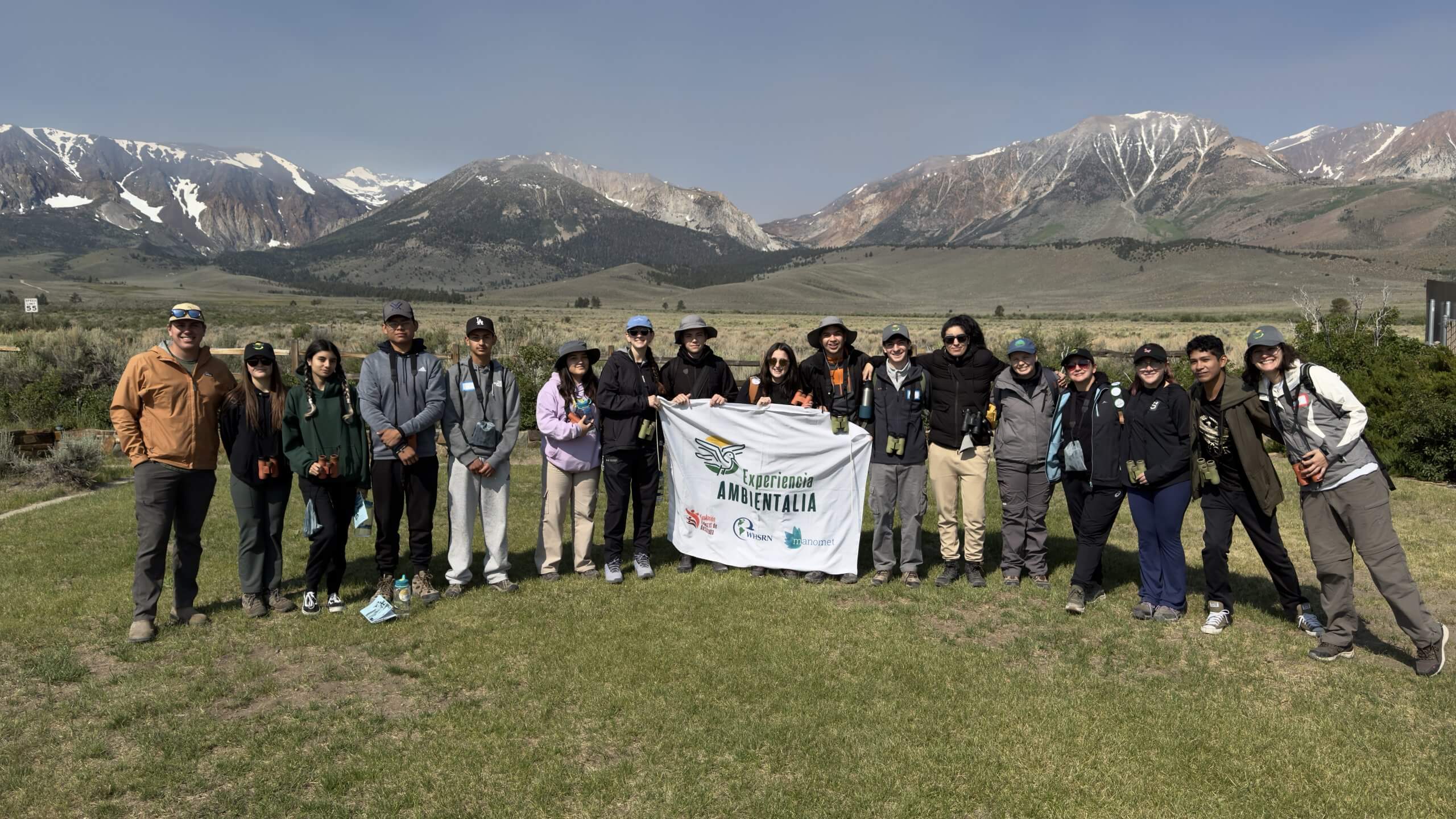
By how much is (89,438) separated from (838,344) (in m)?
12.2

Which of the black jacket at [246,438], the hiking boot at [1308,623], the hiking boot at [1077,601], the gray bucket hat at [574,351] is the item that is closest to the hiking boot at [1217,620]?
the hiking boot at [1308,623]

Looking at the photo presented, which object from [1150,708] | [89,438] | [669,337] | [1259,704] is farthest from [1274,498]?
[669,337]

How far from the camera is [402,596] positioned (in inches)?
271

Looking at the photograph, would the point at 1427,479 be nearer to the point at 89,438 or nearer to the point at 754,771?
the point at 754,771

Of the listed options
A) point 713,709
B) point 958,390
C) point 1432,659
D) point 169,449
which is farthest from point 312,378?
point 1432,659

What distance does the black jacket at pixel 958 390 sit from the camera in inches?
293

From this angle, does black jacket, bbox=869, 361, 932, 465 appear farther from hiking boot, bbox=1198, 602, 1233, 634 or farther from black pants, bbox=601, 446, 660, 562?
hiking boot, bbox=1198, 602, 1233, 634

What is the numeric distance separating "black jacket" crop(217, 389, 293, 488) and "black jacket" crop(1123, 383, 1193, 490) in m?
6.71

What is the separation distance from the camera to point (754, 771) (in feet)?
14.6

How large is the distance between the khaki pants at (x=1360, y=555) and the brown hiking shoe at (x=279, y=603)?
7890 mm

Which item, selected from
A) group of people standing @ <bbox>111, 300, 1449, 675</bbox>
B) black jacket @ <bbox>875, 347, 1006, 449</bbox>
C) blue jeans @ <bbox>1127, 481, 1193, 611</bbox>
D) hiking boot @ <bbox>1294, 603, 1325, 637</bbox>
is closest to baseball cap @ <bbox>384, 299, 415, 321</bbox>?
group of people standing @ <bbox>111, 300, 1449, 675</bbox>

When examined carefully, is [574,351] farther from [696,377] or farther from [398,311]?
[398,311]

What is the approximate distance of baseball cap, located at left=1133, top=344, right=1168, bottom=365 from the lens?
646 cm

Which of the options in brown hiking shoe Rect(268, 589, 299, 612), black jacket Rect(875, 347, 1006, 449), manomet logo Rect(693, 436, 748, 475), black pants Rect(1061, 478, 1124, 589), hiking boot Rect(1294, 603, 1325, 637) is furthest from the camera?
manomet logo Rect(693, 436, 748, 475)
